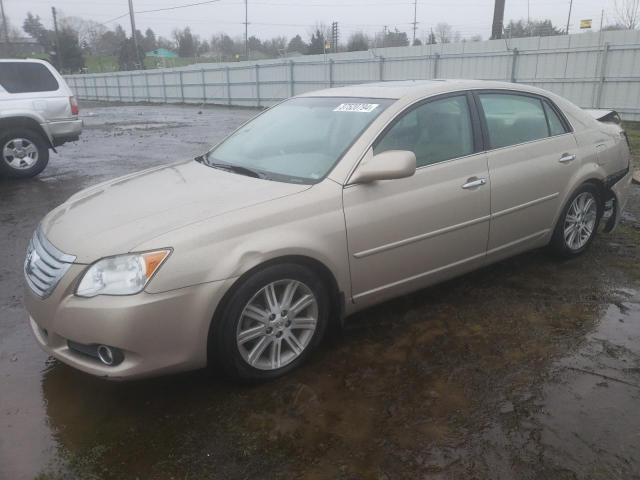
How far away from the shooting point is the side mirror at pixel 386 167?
10.2ft

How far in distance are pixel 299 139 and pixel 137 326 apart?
1.74 meters

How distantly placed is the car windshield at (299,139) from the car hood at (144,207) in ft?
0.57

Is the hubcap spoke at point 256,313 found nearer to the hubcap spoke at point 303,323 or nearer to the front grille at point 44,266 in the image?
the hubcap spoke at point 303,323

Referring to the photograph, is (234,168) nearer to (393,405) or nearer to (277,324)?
(277,324)

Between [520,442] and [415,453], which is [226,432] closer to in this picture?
[415,453]

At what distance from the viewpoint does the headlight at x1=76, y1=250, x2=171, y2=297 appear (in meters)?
2.55

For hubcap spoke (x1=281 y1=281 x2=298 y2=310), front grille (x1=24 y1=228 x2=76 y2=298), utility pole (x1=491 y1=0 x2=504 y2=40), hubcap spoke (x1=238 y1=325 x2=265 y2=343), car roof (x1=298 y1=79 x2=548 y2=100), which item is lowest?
hubcap spoke (x1=238 y1=325 x2=265 y2=343)

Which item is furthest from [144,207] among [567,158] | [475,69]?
[475,69]

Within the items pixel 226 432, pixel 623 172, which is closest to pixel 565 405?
pixel 226 432

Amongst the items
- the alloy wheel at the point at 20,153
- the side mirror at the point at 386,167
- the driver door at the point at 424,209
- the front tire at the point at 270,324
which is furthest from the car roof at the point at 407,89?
the alloy wheel at the point at 20,153

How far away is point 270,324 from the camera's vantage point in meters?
2.93

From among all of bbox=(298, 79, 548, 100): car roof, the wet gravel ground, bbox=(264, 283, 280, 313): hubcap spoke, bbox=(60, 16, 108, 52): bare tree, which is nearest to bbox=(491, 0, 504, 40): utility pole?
bbox=(298, 79, 548, 100): car roof

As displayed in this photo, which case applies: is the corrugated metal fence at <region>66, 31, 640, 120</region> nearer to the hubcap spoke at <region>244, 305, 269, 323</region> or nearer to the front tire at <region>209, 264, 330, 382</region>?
the front tire at <region>209, 264, 330, 382</region>

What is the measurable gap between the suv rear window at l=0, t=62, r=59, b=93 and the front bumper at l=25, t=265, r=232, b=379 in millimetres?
7162
